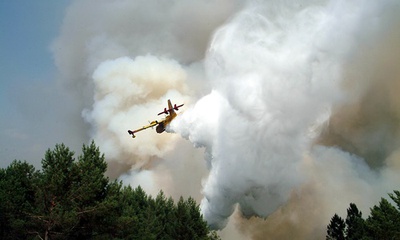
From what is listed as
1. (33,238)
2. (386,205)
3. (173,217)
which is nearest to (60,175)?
(33,238)

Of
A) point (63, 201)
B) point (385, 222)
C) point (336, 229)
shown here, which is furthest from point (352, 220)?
point (63, 201)

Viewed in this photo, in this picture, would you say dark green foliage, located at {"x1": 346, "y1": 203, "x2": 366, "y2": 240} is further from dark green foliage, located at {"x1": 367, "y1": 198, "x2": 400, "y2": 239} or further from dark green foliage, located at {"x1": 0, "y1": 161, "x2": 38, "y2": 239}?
dark green foliage, located at {"x1": 0, "y1": 161, "x2": 38, "y2": 239}

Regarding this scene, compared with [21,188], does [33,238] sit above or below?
below

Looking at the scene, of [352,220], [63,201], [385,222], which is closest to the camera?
[63,201]

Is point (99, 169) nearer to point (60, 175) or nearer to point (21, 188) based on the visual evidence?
point (60, 175)

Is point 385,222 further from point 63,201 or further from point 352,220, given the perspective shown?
point 63,201

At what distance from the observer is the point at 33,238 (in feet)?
136

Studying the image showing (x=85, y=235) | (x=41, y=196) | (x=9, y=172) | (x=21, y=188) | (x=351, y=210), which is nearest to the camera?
(x=41, y=196)

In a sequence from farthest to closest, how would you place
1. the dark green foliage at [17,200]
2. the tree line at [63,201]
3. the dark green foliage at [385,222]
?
the dark green foliage at [385,222] < the dark green foliage at [17,200] < the tree line at [63,201]

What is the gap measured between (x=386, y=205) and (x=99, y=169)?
4390 centimetres

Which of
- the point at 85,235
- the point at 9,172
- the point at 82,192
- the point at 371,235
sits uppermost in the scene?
A: the point at 9,172

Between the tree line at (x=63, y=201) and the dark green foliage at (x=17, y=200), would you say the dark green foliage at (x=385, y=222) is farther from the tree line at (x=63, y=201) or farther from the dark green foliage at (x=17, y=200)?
the dark green foliage at (x=17, y=200)

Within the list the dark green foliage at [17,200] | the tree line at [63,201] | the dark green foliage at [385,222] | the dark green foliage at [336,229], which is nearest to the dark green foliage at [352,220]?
the dark green foliage at [336,229]

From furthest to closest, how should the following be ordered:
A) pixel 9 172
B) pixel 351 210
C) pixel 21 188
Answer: pixel 351 210 < pixel 9 172 < pixel 21 188
